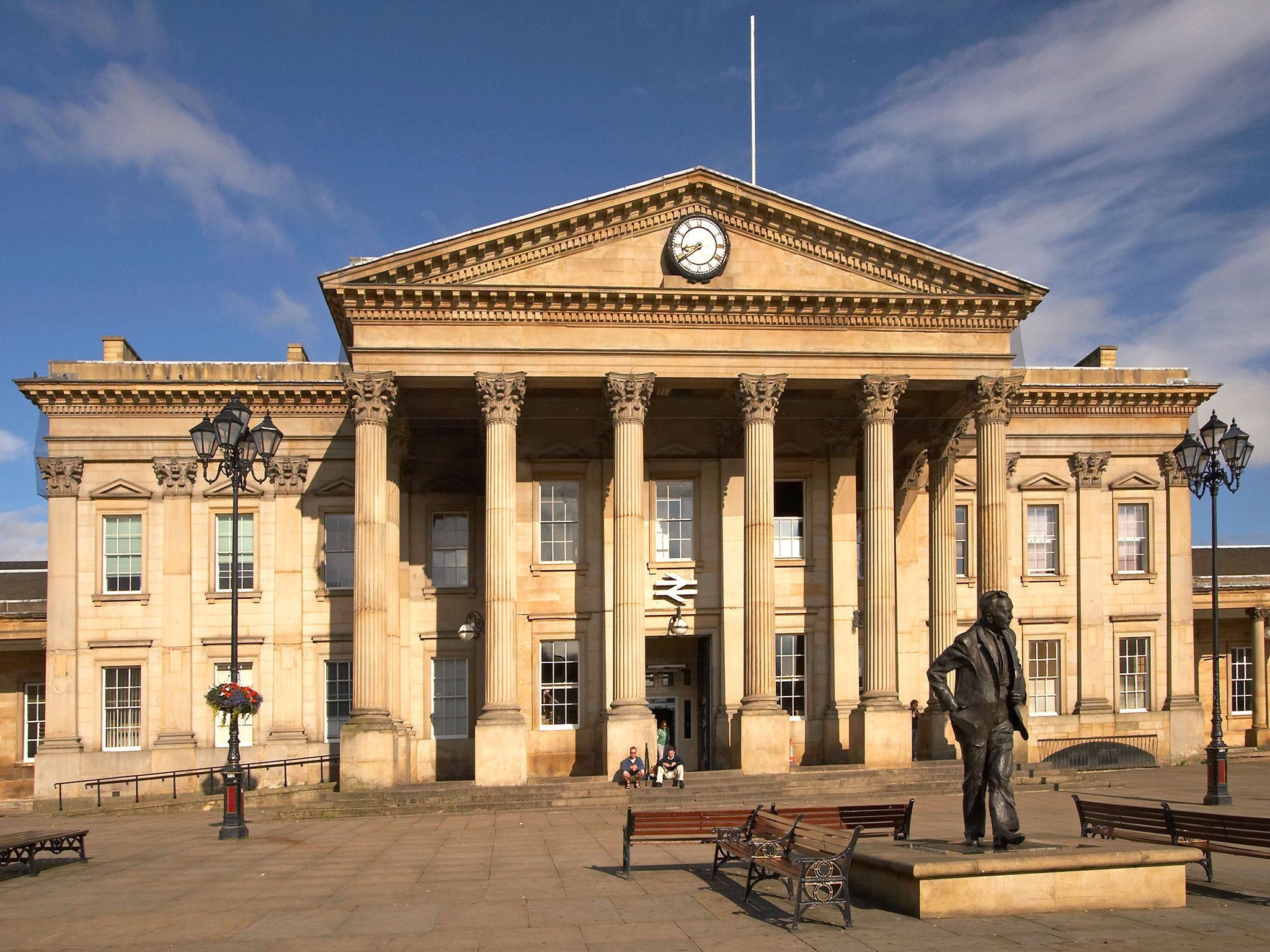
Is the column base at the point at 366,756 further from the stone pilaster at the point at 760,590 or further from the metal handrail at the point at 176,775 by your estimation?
the stone pilaster at the point at 760,590

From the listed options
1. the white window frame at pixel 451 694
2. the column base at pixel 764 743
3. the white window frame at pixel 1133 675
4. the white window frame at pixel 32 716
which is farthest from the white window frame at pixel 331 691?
the white window frame at pixel 1133 675

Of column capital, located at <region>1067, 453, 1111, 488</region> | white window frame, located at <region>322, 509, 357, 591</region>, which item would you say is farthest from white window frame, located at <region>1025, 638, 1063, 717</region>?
white window frame, located at <region>322, 509, 357, 591</region>

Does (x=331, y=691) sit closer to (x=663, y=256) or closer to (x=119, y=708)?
(x=119, y=708)

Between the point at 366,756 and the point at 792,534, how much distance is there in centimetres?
1322

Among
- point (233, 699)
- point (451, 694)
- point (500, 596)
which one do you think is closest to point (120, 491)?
point (451, 694)

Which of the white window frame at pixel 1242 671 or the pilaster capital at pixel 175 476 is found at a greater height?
the pilaster capital at pixel 175 476

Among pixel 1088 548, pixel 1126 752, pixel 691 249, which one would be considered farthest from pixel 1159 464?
pixel 691 249

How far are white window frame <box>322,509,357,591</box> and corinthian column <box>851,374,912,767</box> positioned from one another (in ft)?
47.5

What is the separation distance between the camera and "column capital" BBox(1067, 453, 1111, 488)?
36.1m

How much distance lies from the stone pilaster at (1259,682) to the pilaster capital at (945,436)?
605 inches

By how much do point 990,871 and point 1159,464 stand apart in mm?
27790

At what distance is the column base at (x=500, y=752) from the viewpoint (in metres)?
27.2

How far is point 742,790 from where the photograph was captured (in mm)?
26703

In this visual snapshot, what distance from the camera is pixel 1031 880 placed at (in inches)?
485
